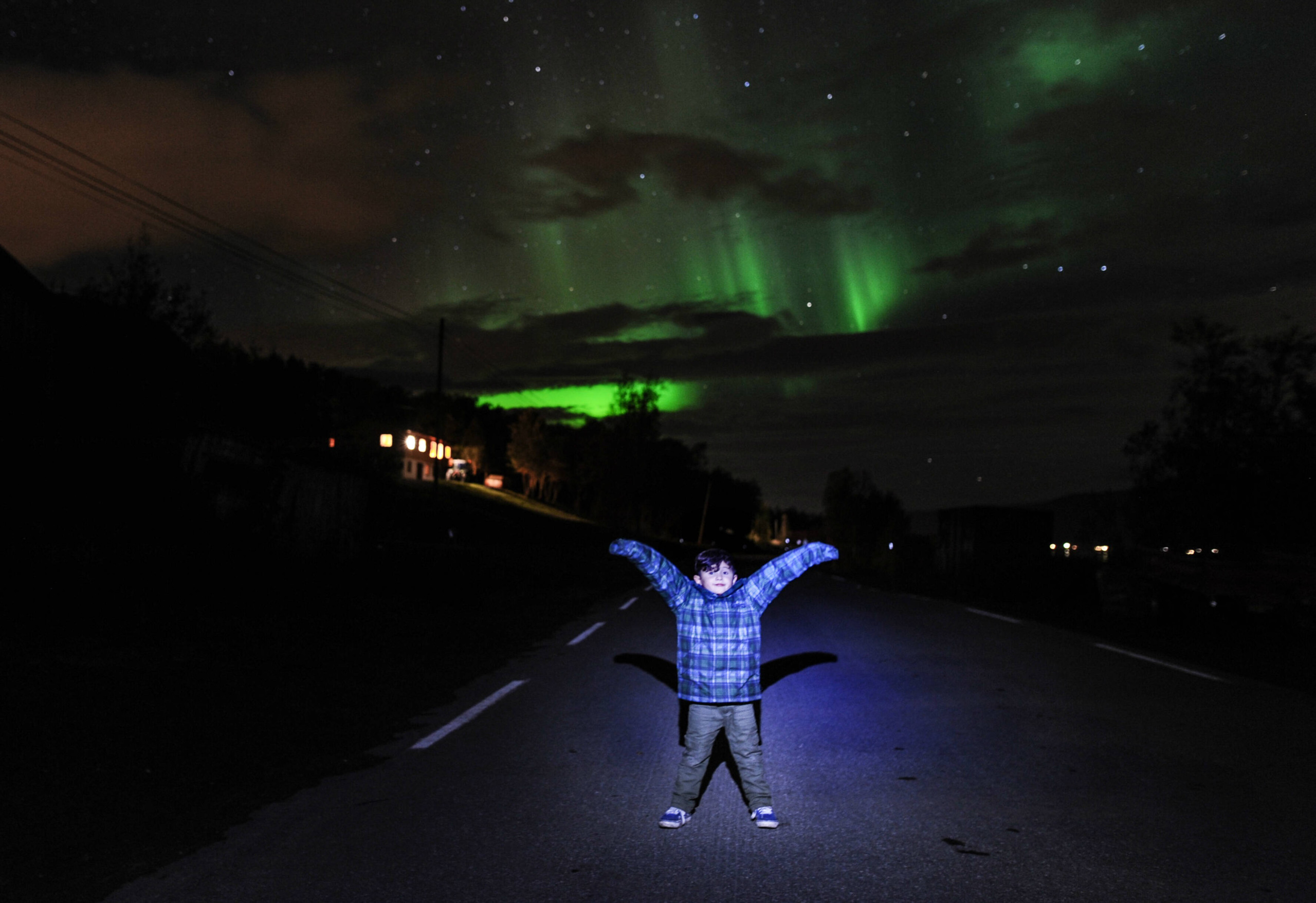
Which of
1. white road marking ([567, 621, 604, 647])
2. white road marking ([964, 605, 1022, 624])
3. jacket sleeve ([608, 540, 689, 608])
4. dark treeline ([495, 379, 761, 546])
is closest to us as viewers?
jacket sleeve ([608, 540, 689, 608])

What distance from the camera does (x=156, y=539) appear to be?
55.2ft

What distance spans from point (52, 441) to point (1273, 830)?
823 inches

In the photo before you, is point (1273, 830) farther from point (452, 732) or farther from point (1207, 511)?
point (1207, 511)

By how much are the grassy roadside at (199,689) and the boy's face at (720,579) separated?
272 cm

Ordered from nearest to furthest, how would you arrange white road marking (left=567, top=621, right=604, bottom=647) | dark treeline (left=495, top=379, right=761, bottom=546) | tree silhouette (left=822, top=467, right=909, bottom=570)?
white road marking (left=567, top=621, right=604, bottom=647)
dark treeline (left=495, top=379, right=761, bottom=546)
tree silhouette (left=822, top=467, right=909, bottom=570)

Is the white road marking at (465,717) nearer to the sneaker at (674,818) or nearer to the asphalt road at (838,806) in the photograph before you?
the asphalt road at (838,806)

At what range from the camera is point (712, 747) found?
4988 millimetres

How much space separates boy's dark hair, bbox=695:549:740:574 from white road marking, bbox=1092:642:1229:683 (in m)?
7.40

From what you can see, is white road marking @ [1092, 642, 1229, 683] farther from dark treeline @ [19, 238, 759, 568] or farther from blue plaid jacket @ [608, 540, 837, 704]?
dark treeline @ [19, 238, 759, 568]

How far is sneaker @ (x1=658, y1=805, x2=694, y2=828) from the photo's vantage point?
16.2 ft

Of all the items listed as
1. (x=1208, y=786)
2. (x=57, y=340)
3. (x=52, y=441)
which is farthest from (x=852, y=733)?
(x=57, y=340)

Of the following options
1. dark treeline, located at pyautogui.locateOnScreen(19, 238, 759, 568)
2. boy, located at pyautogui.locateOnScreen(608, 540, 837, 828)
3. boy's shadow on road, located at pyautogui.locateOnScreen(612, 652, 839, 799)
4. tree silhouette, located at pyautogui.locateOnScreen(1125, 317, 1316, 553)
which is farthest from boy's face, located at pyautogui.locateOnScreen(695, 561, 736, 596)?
tree silhouette, located at pyautogui.locateOnScreen(1125, 317, 1316, 553)

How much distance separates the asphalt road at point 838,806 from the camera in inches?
162

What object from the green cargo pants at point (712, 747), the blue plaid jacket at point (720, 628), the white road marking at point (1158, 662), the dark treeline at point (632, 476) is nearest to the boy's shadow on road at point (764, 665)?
the green cargo pants at point (712, 747)
